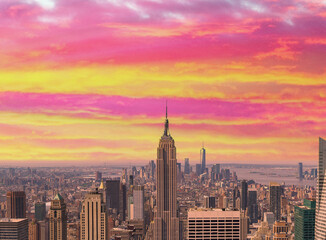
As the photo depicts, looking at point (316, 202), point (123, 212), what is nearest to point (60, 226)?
point (123, 212)

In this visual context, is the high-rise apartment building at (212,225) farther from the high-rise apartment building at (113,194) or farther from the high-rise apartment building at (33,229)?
the high-rise apartment building at (33,229)

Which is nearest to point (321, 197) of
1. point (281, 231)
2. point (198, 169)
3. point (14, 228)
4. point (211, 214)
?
point (211, 214)

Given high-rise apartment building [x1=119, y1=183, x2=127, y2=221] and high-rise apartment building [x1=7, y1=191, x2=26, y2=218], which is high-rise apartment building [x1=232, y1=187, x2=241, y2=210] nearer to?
high-rise apartment building [x1=119, y1=183, x2=127, y2=221]

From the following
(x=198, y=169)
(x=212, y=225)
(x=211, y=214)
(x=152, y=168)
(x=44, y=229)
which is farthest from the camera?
(x=152, y=168)

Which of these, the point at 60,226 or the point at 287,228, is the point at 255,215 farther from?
the point at 60,226

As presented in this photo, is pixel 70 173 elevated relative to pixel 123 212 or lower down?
elevated

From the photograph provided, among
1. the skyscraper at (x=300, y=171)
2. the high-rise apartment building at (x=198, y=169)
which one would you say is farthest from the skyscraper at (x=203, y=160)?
the skyscraper at (x=300, y=171)

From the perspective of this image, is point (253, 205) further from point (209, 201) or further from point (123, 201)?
point (123, 201)
